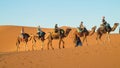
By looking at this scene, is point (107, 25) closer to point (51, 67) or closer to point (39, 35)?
point (39, 35)

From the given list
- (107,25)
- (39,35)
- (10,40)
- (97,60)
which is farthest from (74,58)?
(10,40)

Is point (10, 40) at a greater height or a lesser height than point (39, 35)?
lesser

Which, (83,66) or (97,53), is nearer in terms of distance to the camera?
(83,66)

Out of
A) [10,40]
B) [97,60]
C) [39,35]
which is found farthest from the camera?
[10,40]

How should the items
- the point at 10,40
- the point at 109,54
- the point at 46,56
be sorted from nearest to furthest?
1. the point at 109,54
2. the point at 46,56
3. the point at 10,40

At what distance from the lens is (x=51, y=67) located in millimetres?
14852

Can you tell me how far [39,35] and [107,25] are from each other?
6556 millimetres

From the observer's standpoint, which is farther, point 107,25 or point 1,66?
point 107,25

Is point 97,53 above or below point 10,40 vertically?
above

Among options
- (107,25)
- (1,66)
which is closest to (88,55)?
(1,66)

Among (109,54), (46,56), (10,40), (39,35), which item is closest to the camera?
(109,54)

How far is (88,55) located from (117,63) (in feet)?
8.82

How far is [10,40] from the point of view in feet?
197

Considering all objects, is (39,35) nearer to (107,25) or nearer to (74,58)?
(107,25)
